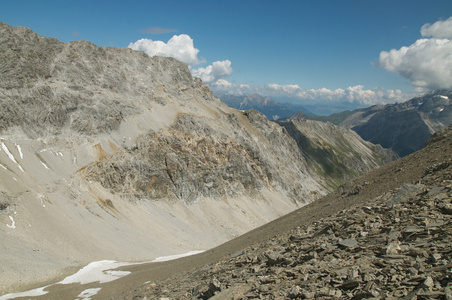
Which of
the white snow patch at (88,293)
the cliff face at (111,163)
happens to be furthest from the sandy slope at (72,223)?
the white snow patch at (88,293)

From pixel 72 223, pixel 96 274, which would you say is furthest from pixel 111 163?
pixel 96 274

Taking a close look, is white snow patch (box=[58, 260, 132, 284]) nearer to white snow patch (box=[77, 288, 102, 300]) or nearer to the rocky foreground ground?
white snow patch (box=[77, 288, 102, 300])

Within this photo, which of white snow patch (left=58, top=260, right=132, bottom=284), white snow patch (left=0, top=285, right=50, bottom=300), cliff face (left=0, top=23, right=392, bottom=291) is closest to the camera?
white snow patch (left=0, top=285, right=50, bottom=300)

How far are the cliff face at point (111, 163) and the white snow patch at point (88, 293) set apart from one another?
30.9 ft

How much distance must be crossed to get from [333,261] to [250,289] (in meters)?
4.09

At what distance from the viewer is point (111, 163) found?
72.1 m

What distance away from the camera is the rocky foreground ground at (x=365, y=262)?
9.65 metres

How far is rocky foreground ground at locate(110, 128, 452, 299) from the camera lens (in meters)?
9.65

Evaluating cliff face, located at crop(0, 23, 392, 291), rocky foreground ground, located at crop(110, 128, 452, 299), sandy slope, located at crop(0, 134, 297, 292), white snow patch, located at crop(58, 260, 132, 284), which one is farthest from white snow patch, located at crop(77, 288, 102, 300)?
rocky foreground ground, located at crop(110, 128, 452, 299)

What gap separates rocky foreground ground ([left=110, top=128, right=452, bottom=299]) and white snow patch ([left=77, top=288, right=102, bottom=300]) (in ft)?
41.9

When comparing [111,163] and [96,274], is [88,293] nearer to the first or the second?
[96,274]

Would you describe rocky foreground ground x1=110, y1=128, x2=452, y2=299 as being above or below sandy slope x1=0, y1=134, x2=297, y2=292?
below

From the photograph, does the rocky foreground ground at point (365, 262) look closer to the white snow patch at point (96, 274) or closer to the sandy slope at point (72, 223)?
the white snow patch at point (96, 274)

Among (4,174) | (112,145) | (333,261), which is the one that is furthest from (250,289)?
(112,145)
